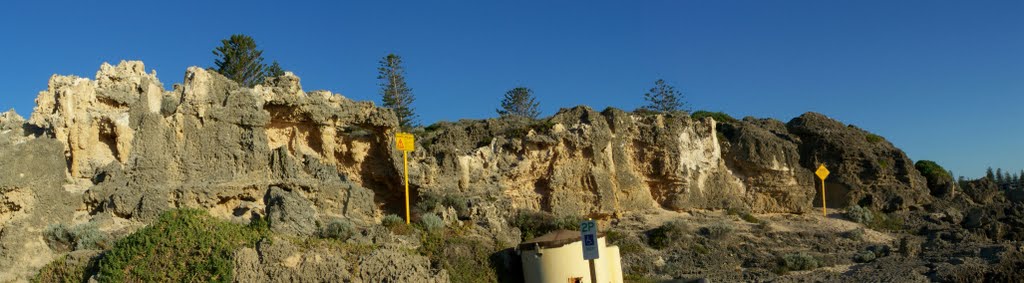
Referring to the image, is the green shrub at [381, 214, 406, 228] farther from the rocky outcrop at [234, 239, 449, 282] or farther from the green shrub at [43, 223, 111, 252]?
the green shrub at [43, 223, 111, 252]

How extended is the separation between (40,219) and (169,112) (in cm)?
341

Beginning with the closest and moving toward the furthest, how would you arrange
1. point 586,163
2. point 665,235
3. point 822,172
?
point 665,235 < point 586,163 < point 822,172

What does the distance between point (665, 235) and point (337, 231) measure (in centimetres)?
976

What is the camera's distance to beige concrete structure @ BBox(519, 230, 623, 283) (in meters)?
16.4

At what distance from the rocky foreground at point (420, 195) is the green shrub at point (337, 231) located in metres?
0.05

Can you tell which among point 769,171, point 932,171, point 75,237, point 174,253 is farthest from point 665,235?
point 932,171

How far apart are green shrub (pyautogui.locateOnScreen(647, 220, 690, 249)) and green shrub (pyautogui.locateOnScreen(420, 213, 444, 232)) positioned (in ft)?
21.8

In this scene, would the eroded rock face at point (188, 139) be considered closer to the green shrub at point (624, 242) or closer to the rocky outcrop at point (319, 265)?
the rocky outcrop at point (319, 265)

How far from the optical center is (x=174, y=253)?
45.2 ft

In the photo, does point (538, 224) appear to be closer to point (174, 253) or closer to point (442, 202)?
point (442, 202)

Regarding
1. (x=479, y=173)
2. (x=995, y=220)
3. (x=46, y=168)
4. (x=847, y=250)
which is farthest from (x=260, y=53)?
(x=995, y=220)

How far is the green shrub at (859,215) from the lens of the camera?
27703mm

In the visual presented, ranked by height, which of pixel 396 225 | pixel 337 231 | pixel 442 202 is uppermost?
pixel 442 202

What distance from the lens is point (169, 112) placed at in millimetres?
17562
